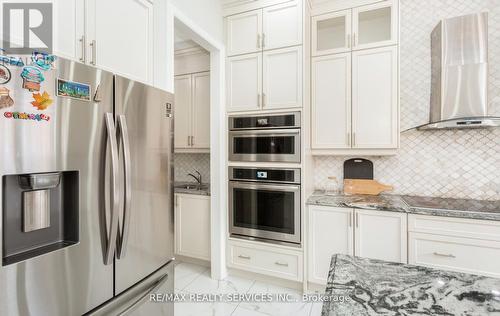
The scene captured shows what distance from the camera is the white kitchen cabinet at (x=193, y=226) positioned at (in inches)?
109

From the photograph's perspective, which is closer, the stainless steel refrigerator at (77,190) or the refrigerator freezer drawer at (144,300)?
the stainless steel refrigerator at (77,190)

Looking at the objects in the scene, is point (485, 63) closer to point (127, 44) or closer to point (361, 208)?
point (361, 208)

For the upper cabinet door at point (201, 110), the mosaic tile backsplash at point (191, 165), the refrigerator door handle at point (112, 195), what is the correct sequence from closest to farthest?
the refrigerator door handle at point (112, 195), the upper cabinet door at point (201, 110), the mosaic tile backsplash at point (191, 165)

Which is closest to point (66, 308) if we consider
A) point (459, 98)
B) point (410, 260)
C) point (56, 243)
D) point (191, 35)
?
point (56, 243)

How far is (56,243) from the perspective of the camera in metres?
0.93

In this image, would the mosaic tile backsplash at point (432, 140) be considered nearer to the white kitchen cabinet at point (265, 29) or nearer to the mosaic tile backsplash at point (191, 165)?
the white kitchen cabinet at point (265, 29)

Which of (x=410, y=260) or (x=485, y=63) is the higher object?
(x=485, y=63)

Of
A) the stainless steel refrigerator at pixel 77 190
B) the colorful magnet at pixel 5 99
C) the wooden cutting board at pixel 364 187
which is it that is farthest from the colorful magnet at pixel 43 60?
the wooden cutting board at pixel 364 187

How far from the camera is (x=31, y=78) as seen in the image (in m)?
0.79

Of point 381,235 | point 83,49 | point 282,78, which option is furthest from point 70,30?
point 381,235

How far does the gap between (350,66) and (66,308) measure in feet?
8.75

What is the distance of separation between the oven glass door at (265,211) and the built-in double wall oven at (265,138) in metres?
0.28

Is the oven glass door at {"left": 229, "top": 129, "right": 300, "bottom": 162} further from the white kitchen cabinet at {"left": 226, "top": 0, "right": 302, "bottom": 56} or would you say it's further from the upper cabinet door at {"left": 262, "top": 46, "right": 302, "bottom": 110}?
the white kitchen cabinet at {"left": 226, "top": 0, "right": 302, "bottom": 56}

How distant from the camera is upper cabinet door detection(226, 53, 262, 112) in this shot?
2.45 meters
